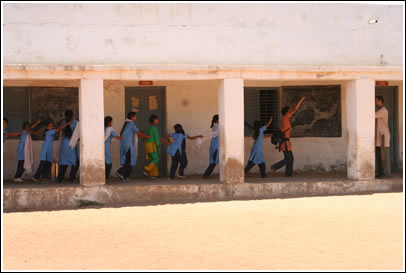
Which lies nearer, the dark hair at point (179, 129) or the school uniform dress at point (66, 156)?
the school uniform dress at point (66, 156)

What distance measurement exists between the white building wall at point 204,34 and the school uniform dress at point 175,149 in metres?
1.58

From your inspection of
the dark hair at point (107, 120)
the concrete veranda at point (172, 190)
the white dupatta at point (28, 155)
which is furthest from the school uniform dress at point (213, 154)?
the white dupatta at point (28, 155)

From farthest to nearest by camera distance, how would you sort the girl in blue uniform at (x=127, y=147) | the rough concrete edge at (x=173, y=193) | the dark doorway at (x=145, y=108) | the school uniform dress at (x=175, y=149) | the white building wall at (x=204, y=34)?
the dark doorway at (x=145, y=108)
the school uniform dress at (x=175, y=149)
the girl in blue uniform at (x=127, y=147)
the white building wall at (x=204, y=34)
the rough concrete edge at (x=173, y=193)

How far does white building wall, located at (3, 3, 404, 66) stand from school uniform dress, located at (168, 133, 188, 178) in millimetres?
1576

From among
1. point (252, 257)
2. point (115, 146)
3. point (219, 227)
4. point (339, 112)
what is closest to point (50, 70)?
point (115, 146)

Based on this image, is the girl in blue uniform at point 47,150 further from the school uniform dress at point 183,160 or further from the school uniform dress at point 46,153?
the school uniform dress at point 183,160

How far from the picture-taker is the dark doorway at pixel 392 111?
15.0m

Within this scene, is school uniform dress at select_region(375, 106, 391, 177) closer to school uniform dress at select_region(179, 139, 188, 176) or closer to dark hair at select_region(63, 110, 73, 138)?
school uniform dress at select_region(179, 139, 188, 176)

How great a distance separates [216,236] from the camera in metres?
8.16

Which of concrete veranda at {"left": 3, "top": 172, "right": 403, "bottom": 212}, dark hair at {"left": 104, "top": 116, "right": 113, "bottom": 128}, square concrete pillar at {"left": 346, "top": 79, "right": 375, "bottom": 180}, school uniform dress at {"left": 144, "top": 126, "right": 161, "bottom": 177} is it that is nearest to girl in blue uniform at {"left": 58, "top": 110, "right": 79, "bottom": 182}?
concrete veranda at {"left": 3, "top": 172, "right": 403, "bottom": 212}

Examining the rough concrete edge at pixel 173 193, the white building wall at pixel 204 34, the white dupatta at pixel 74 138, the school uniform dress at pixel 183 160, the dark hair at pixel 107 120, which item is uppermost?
the white building wall at pixel 204 34

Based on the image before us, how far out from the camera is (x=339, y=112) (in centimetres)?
1477

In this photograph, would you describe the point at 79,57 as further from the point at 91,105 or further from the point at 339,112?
the point at 339,112

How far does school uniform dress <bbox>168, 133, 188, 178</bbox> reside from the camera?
1294 centimetres
